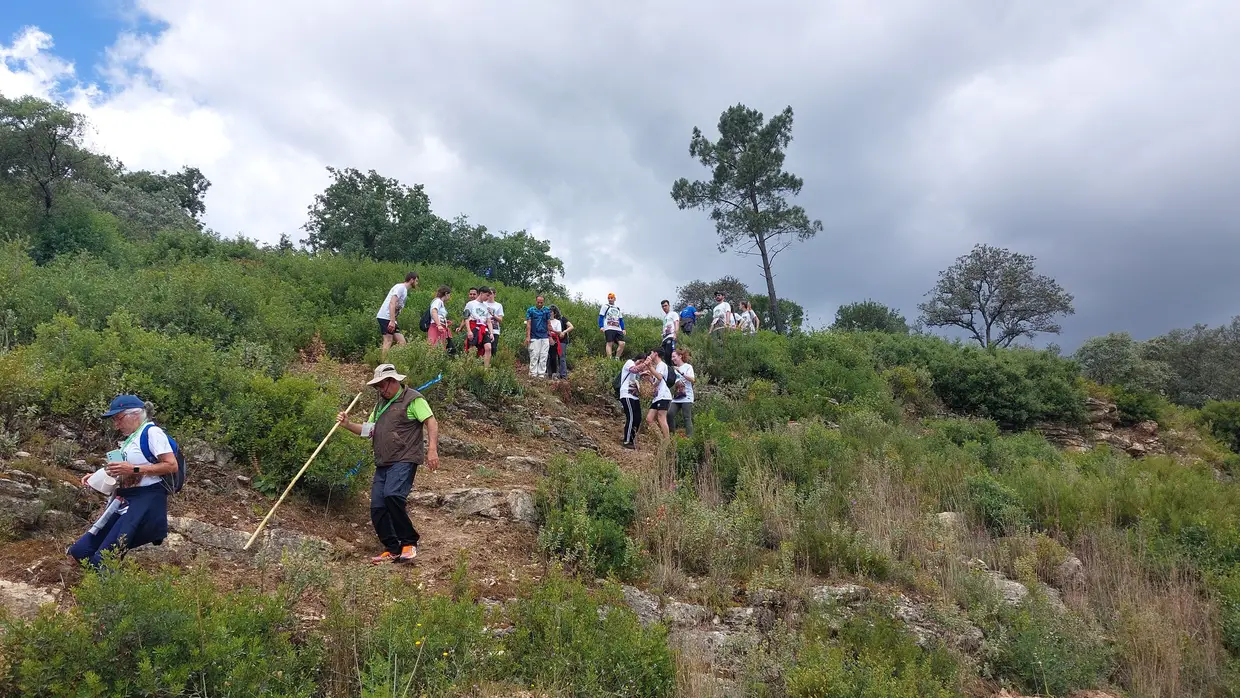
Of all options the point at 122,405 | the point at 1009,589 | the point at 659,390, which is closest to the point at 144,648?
the point at 122,405

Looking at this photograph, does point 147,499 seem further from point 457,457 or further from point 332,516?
point 457,457

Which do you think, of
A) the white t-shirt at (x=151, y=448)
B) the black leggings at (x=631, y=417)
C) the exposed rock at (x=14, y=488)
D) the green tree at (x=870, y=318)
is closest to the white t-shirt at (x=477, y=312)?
the black leggings at (x=631, y=417)

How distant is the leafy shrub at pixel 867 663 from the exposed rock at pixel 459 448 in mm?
4939

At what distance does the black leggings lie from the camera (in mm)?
10609

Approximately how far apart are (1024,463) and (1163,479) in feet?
6.42

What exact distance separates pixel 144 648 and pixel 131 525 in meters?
1.44

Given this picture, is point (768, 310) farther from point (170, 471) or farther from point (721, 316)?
point (170, 471)

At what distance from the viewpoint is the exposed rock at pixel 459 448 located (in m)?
8.81

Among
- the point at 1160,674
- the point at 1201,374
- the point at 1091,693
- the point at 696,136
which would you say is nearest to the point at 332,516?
the point at 1091,693

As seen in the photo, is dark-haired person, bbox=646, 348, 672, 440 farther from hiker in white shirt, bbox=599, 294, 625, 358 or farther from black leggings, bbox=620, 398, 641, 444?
hiker in white shirt, bbox=599, 294, 625, 358

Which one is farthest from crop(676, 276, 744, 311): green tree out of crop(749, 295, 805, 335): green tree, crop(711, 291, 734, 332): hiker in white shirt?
crop(711, 291, 734, 332): hiker in white shirt

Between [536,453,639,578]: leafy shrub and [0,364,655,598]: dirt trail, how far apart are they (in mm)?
286

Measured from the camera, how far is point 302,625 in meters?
4.18

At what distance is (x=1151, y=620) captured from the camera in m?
5.99
